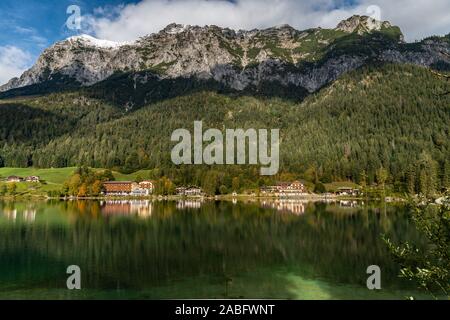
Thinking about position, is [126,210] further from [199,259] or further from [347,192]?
[347,192]

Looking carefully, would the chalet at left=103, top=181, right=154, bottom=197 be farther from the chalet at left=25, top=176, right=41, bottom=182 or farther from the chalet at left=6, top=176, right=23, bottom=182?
the chalet at left=6, top=176, right=23, bottom=182

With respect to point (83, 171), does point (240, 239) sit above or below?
below

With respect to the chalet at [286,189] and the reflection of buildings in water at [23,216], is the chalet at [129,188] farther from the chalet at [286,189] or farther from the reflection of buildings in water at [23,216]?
the reflection of buildings in water at [23,216]

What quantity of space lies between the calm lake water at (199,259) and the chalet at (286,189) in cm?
9514

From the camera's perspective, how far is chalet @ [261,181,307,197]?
164 metres

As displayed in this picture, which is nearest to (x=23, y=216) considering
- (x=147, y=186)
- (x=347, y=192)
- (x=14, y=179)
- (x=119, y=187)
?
(x=119, y=187)

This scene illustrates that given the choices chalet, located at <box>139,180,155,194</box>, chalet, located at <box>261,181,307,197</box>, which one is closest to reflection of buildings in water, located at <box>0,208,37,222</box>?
A: chalet, located at <box>139,180,155,194</box>

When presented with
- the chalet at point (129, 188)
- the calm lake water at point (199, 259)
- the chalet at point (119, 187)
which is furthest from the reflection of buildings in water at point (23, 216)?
the chalet at point (129, 188)

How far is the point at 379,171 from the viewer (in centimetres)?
16600

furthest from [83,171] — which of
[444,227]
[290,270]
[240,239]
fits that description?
[444,227]

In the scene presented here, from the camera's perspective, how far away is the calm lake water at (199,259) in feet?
92.4
